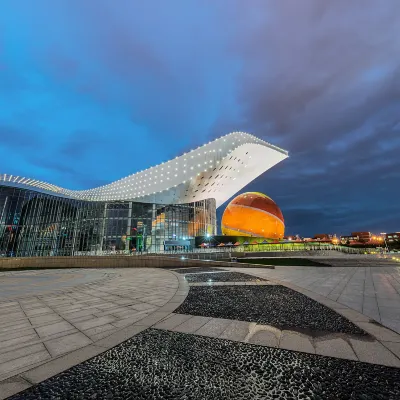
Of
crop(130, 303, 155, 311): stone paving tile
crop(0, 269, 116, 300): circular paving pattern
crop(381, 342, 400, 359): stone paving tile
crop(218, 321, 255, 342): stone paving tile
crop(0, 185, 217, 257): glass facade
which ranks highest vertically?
crop(0, 185, 217, 257): glass facade

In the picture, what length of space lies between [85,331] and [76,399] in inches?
89.2

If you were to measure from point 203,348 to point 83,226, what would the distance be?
174 ft

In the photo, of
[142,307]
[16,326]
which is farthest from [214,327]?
[16,326]

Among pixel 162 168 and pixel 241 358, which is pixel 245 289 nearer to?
pixel 241 358

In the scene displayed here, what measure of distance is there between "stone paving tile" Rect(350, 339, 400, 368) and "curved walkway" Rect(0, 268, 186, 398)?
12.1ft

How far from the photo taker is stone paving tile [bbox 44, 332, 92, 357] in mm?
3486

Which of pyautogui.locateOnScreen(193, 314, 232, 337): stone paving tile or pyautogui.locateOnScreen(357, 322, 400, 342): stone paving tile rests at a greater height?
pyautogui.locateOnScreen(357, 322, 400, 342): stone paving tile

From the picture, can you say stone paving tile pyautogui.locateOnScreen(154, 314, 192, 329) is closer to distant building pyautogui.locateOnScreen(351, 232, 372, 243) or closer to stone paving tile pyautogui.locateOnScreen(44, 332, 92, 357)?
stone paving tile pyautogui.locateOnScreen(44, 332, 92, 357)

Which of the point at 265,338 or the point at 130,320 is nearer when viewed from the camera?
the point at 265,338

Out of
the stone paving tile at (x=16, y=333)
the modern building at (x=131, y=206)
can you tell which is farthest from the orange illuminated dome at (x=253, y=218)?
the stone paving tile at (x=16, y=333)

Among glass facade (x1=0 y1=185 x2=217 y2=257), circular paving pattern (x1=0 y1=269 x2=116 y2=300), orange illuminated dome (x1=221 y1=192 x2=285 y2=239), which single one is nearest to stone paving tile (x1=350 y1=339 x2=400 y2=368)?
circular paving pattern (x1=0 y1=269 x2=116 y2=300)

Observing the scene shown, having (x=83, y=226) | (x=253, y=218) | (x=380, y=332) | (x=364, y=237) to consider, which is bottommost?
(x=380, y=332)

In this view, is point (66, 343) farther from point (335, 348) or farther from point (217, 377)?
point (335, 348)

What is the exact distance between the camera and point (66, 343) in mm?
3758
